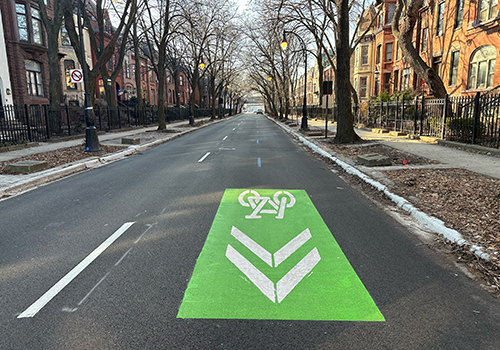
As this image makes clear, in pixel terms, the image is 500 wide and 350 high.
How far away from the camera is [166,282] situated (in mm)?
3785

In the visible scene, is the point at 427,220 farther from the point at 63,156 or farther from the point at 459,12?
the point at 459,12

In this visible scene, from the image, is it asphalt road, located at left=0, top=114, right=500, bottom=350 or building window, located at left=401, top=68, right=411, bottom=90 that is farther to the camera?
building window, located at left=401, top=68, right=411, bottom=90

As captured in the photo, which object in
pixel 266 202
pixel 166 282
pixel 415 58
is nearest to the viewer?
pixel 166 282

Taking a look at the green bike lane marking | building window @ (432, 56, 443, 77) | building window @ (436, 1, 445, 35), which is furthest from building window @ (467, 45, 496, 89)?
the green bike lane marking

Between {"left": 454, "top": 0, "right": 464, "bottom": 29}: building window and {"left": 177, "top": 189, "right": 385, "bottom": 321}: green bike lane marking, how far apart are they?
25.4 metres

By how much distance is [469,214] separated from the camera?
18.9ft

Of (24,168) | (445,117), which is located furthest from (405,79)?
(24,168)

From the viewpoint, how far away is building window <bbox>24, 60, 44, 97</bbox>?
91.1ft

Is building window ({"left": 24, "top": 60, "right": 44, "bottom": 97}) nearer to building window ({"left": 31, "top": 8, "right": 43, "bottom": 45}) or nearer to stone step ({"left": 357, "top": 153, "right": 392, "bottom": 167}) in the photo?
building window ({"left": 31, "top": 8, "right": 43, "bottom": 45})

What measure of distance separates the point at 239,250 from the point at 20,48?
96.9 feet

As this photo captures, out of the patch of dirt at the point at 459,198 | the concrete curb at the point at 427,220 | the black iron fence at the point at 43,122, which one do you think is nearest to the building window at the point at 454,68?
the patch of dirt at the point at 459,198

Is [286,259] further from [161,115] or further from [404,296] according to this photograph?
[161,115]

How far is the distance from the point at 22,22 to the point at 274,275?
3185 centimetres

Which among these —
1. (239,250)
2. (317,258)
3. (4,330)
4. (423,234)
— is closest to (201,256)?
(239,250)
